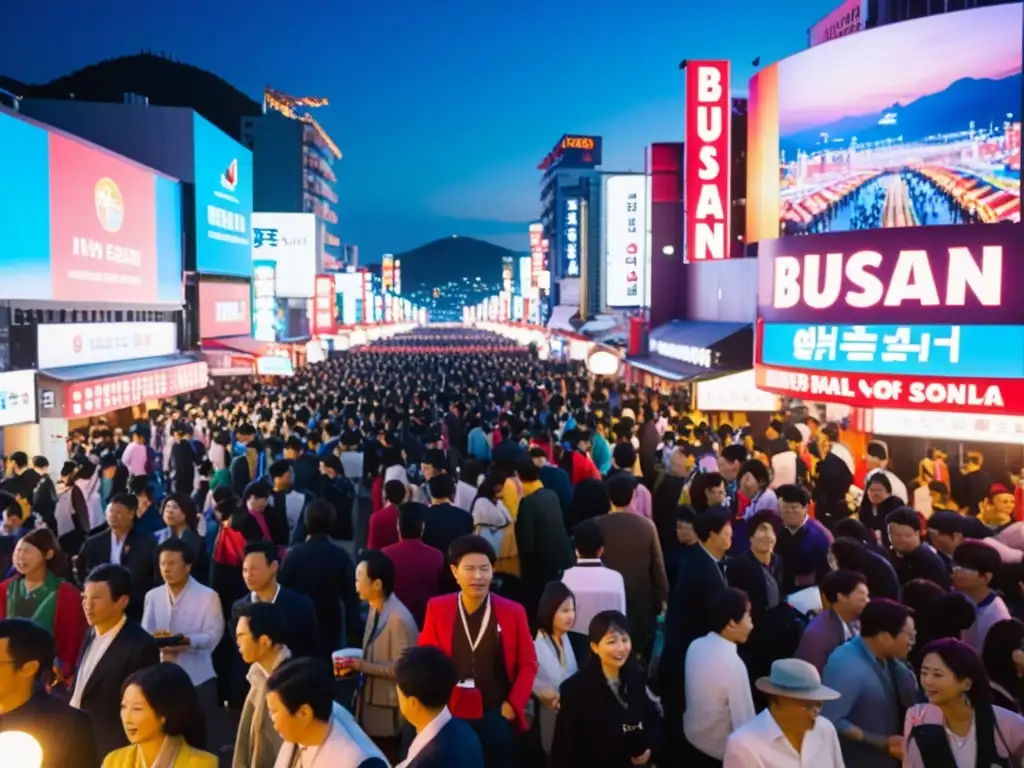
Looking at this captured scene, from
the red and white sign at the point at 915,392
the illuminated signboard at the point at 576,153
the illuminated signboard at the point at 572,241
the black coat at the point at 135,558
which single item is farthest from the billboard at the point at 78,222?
the illuminated signboard at the point at 576,153

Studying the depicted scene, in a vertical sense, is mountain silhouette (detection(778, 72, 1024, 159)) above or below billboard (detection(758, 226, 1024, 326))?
above

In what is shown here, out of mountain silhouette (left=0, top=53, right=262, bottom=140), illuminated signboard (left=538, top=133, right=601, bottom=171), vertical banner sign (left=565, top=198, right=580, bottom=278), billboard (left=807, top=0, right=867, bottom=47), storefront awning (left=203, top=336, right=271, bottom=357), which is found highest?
mountain silhouette (left=0, top=53, right=262, bottom=140)

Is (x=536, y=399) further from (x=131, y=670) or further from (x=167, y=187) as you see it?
(x=131, y=670)

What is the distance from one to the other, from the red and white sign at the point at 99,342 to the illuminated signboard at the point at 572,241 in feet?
135

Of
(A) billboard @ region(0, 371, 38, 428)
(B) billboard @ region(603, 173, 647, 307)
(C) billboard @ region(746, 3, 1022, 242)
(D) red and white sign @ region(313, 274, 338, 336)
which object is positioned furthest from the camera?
(D) red and white sign @ region(313, 274, 338, 336)

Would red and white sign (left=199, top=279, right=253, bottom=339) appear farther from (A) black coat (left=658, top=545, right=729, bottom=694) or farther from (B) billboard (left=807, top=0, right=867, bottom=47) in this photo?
(A) black coat (left=658, top=545, right=729, bottom=694)

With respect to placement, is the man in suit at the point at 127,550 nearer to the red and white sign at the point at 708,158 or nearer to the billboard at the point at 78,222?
the billboard at the point at 78,222

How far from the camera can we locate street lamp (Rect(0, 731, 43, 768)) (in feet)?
8.20

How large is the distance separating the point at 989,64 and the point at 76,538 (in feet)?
50.5

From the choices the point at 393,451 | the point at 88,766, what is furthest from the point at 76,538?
the point at 88,766

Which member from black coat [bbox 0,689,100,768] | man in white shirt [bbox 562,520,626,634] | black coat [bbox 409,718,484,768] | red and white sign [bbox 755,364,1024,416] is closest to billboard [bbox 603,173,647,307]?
red and white sign [bbox 755,364,1024,416]

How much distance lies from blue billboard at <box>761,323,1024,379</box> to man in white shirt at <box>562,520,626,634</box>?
10.4m

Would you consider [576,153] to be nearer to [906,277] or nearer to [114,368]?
[114,368]

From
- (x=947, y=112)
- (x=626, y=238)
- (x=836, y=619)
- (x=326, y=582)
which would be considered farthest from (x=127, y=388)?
(x=626, y=238)
